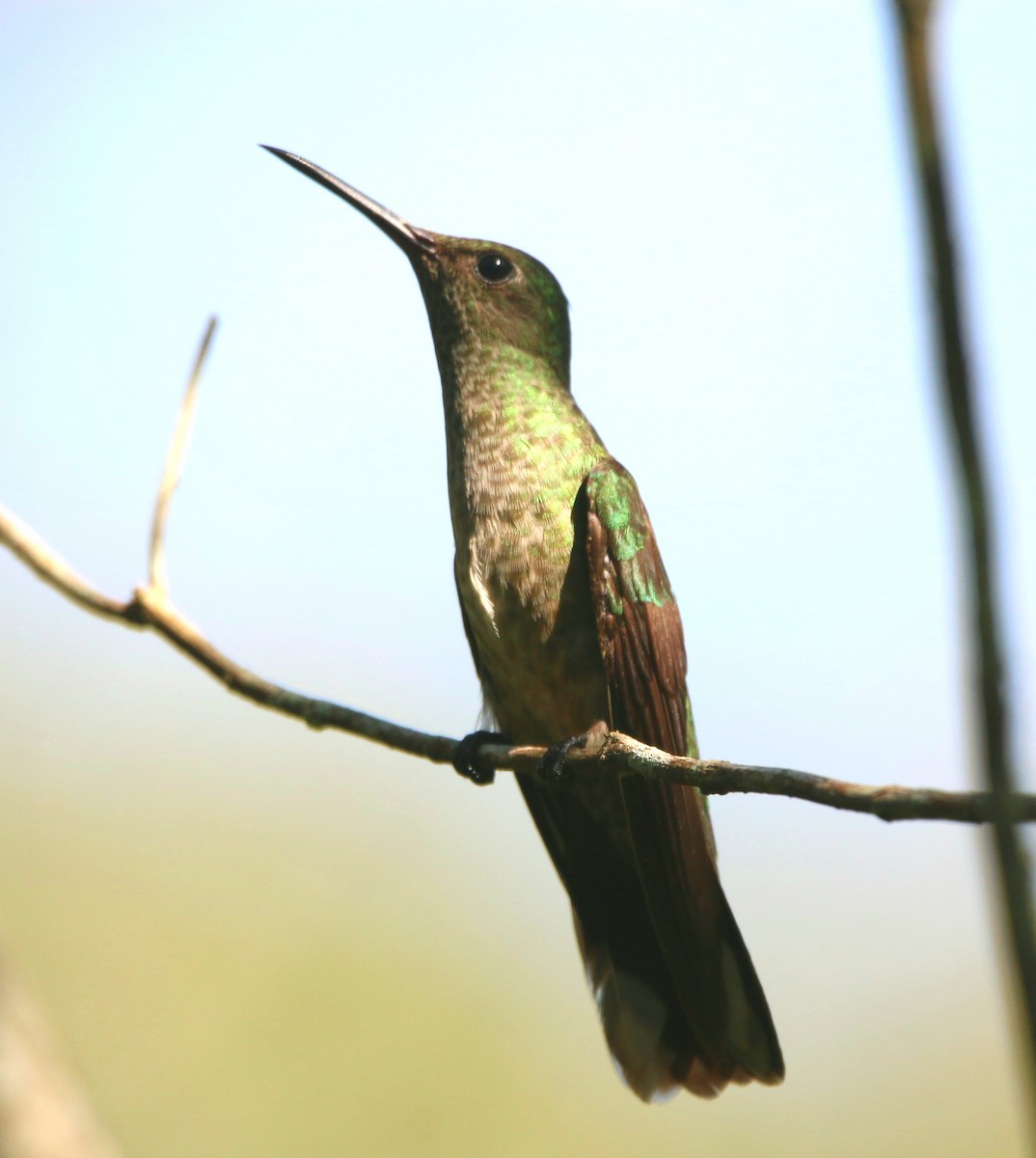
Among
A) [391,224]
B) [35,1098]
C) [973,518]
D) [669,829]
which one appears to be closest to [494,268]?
[391,224]

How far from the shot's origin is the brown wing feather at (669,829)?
424 centimetres

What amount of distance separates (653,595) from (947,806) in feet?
9.10

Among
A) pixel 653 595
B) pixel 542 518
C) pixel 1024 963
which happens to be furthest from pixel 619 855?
pixel 1024 963

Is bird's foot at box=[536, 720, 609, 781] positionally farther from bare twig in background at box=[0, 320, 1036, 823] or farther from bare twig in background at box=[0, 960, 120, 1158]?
bare twig in background at box=[0, 960, 120, 1158]

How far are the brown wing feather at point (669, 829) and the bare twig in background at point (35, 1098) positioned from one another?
2.46 m

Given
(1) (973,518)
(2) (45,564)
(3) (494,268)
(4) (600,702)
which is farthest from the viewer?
(3) (494,268)

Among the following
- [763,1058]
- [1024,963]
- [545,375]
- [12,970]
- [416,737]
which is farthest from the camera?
[545,375]

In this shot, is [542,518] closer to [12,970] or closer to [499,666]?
[499,666]

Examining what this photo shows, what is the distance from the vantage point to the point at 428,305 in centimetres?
562

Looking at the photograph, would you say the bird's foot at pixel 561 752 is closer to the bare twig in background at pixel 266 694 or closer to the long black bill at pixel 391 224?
the bare twig in background at pixel 266 694

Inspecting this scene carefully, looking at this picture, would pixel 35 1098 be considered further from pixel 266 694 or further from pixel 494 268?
pixel 494 268

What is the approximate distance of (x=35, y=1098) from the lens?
1.92m

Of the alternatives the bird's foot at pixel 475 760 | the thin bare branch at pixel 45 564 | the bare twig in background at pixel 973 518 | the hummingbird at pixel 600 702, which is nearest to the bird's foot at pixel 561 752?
the hummingbird at pixel 600 702

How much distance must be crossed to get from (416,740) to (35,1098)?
2036 millimetres
